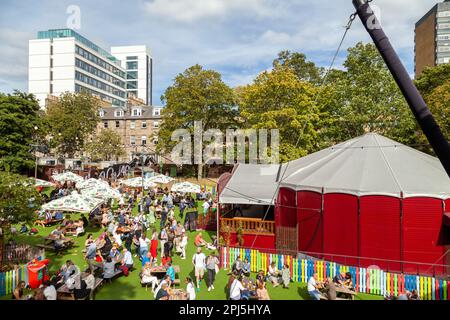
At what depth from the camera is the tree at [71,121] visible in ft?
177

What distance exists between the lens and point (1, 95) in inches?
1615

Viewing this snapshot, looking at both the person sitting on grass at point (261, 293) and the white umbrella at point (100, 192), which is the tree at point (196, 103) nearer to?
the white umbrella at point (100, 192)

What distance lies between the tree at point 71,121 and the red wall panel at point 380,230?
168 feet

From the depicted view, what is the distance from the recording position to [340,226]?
46.4 feet

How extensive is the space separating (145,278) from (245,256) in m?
4.44

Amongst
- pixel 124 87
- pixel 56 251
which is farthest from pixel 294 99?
pixel 124 87

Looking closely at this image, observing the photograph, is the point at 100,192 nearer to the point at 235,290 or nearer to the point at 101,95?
the point at 235,290

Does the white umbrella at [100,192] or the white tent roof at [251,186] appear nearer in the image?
the white tent roof at [251,186]

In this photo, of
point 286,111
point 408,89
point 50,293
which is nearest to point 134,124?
point 286,111

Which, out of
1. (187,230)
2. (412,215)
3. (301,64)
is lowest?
(187,230)

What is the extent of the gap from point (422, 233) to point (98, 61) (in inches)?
3943

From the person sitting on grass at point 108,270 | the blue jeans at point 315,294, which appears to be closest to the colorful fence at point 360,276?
the blue jeans at point 315,294

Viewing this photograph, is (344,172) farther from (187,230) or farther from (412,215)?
(187,230)
